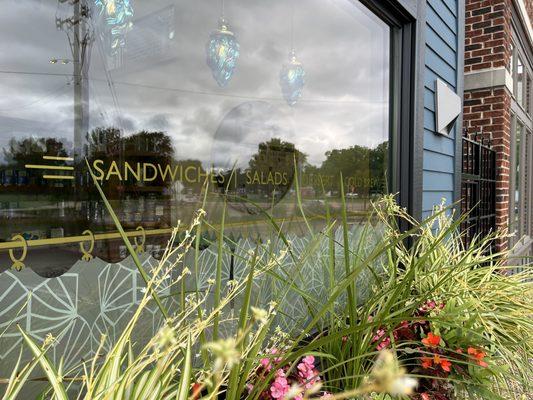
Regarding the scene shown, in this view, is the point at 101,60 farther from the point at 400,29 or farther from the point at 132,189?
the point at 400,29

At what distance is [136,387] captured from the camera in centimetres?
95

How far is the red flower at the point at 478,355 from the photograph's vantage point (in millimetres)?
1539

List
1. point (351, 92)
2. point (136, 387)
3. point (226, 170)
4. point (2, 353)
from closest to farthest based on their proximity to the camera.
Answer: point (136, 387) < point (2, 353) < point (226, 170) < point (351, 92)

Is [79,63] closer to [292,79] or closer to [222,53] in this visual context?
[222,53]

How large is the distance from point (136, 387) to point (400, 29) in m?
2.54

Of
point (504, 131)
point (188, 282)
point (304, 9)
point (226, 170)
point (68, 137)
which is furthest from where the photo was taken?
point (504, 131)

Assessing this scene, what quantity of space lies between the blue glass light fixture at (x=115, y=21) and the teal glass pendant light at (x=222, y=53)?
0.41m

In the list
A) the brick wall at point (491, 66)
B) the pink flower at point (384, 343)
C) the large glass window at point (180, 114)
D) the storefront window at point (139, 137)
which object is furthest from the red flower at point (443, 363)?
the brick wall at point (491, 66)

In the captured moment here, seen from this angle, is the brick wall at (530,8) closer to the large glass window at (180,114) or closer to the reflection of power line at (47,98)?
the large glass window at (180,114)

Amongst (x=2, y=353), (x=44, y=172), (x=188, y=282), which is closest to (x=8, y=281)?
(x=2, y=353)

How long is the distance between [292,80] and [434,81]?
49.0 inches

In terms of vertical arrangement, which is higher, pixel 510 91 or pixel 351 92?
pixel 510 91

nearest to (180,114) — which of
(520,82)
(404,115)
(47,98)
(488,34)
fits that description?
(47,98)

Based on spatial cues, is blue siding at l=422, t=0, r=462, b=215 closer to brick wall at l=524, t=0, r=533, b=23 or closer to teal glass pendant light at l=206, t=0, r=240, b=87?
teal glass pendant light at l=206, t=0, r=240, b=87
